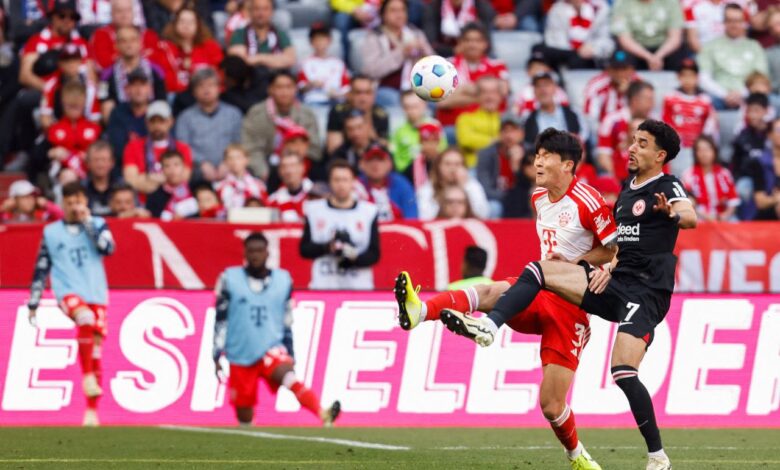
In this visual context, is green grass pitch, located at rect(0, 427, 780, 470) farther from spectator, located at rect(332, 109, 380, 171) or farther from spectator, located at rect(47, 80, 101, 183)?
spectator, located at rect(47, 80, 101, 183)

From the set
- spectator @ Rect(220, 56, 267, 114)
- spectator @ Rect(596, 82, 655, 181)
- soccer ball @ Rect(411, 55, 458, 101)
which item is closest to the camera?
soccer ball @ Rect(411, 55, 458, 101)

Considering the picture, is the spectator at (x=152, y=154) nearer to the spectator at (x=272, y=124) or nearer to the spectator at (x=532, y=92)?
the spectator at (x=272, y=124)

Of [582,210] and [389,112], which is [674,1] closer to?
[389,112]

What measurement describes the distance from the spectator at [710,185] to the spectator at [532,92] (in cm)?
189

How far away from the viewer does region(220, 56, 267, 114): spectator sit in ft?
62.0

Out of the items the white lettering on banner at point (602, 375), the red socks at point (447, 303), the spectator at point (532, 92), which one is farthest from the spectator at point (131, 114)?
the red socks at point (447, 303)

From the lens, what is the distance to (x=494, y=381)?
49.0ft

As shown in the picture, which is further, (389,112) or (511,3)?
(511,3)

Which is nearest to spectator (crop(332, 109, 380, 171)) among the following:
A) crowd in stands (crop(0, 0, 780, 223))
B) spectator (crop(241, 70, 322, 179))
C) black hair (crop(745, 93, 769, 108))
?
crowd in stands (crop(0, 0, 780, 223))

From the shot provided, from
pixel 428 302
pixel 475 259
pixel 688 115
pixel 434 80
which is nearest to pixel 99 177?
pixel 475 259

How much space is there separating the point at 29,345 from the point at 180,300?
1.48 meters

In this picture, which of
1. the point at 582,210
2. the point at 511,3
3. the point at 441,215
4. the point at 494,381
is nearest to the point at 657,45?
the point at 511,3

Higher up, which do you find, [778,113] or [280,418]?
[778,113]

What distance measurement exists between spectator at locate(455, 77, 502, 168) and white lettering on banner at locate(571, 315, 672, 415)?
4319mm
